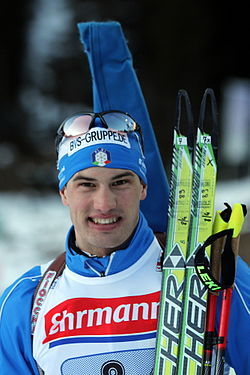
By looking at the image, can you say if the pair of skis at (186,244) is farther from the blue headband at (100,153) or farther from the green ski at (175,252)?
the blue headband at (100,153)

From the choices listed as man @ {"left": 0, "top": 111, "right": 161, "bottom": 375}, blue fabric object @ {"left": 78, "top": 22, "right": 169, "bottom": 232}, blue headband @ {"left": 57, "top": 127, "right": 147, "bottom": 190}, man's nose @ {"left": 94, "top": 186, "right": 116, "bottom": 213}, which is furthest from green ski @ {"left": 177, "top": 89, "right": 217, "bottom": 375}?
blue fabric object @ {"left": 78, "top": 22, "right": 169, "bottom": 232}

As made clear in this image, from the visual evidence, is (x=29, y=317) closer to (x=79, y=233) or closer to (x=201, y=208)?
(x=79, y=233)

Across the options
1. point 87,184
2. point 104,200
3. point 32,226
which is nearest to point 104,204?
point 104,200

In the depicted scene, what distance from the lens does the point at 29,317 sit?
245cm

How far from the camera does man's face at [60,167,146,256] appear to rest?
7.57 feet

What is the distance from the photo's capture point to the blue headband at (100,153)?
7.78 feet

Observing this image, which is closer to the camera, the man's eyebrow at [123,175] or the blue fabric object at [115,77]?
the man's eyebrow at [123,175]

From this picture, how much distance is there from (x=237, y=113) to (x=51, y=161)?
4.57m

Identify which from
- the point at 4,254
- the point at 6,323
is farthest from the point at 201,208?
the point at 4,254

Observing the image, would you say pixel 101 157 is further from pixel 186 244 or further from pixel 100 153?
pixel 186 244

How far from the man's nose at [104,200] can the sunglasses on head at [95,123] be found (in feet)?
0.89

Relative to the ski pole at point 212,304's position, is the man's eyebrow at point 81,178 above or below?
above

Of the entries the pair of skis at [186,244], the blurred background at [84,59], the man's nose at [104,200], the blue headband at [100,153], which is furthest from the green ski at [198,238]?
the blurred background at [84,59]

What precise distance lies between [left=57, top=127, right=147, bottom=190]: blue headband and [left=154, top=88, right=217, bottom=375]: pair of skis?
0.55 feet
